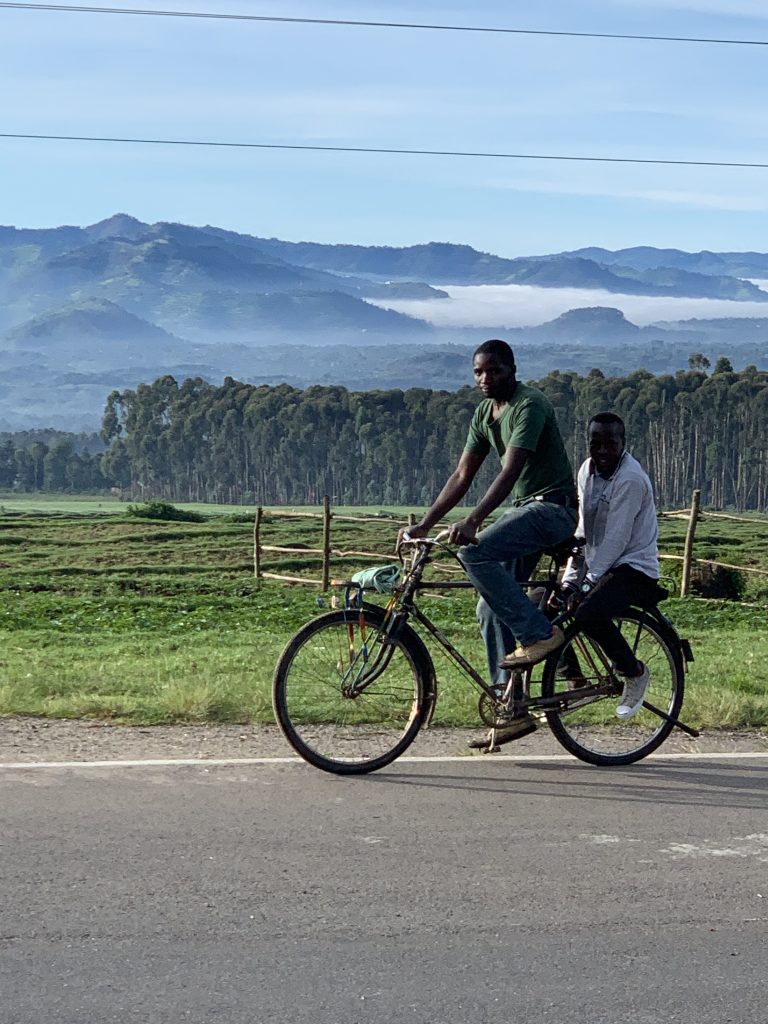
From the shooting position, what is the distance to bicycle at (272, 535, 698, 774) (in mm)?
6570

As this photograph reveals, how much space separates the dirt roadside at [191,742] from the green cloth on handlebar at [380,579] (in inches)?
35.4

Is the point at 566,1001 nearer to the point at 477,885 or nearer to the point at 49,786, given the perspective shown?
the point at 477,885

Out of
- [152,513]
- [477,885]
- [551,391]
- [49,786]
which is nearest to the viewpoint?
[477,885]

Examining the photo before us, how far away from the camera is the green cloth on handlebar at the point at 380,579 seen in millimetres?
6559

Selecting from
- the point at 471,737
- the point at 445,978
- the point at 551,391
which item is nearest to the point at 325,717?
the point at 471,737

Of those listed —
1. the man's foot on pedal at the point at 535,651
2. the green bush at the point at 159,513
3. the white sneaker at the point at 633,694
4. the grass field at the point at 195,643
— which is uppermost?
the man's foot on pedal at the point at 535,651

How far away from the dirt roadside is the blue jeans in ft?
2.50

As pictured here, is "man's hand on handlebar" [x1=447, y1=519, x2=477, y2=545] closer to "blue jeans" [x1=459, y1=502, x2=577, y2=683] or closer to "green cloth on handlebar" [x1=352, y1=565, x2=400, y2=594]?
"blue jeans" [x1=459, y1=502, x2=577, y2=683]

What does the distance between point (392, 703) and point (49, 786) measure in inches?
64.1

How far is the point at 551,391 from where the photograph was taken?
15112 centimetres

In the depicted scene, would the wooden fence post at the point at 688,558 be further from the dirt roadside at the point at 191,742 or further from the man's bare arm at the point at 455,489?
the man's bare arm at the point at 455,489

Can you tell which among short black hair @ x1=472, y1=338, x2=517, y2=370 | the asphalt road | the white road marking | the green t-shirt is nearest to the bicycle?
the white road marking

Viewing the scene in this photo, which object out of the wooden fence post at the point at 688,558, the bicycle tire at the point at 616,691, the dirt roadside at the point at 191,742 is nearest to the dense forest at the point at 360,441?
the wooden fence post at the point at 688,558

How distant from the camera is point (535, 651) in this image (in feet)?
21.7
